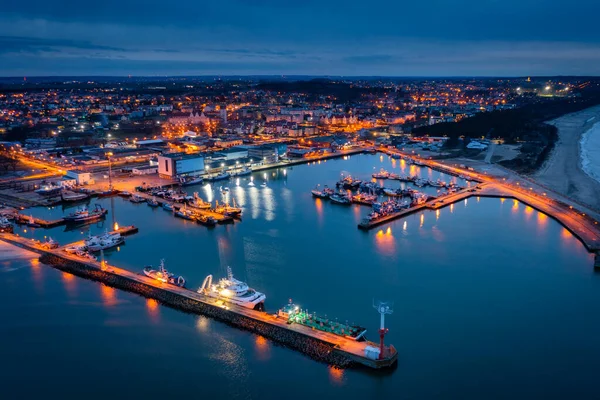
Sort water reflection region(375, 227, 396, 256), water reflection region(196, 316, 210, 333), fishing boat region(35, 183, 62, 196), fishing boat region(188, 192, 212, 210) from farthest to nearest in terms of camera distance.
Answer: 1. fishing boat region(35, 183, 62, 196)
2. fishing boat region(188, 192, 212, 210)
3. water reflection region(375, 227, 396, 256)
4. water reflection region(196, 316, 210, 333)

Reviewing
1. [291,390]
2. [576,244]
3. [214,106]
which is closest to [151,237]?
[291,390]

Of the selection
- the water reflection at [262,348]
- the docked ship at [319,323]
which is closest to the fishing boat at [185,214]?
the docked ship at [319,323]

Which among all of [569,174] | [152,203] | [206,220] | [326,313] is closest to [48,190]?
[152,203]

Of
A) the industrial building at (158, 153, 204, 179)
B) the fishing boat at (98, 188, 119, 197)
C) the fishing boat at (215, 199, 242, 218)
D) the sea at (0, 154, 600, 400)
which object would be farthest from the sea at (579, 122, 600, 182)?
the fishing boat at (98, 188, 119, 197)

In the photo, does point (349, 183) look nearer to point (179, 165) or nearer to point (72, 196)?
point (179, 165)

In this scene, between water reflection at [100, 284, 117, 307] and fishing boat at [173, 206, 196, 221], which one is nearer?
water reflection at [100, 284, 117, 307]

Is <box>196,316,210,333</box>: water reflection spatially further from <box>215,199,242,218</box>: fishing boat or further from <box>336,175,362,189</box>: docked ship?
<box>336,175,362,189</box>: docked ship

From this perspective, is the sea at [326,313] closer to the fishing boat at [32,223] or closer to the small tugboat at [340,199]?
the fishing boat at [32,223]
